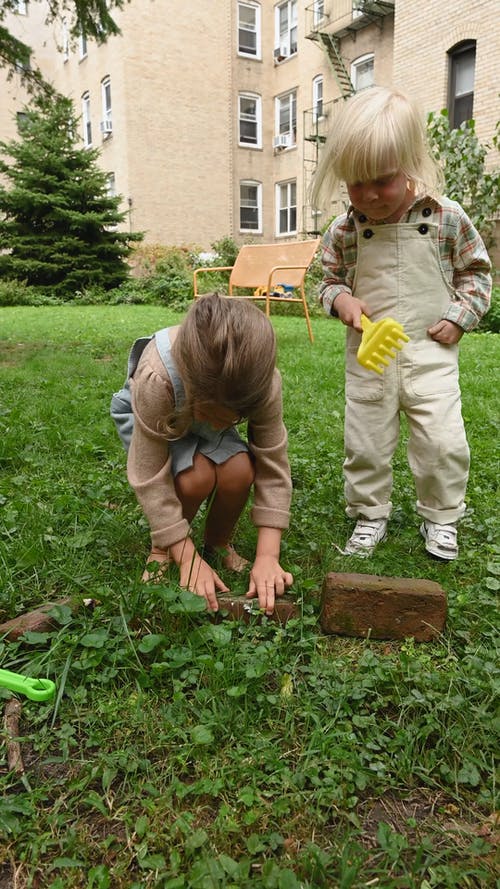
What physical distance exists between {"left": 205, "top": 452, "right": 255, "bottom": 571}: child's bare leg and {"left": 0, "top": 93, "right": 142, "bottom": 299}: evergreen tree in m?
13.1

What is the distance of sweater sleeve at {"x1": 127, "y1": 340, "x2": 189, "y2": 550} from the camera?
1.74 meters

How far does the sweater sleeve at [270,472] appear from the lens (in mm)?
1869

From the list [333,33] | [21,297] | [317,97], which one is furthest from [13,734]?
[317,97]

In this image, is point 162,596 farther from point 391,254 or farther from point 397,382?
point 391,254

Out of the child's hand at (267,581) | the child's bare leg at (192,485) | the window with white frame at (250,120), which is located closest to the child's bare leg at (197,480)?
the child's bare leg at (192,485)

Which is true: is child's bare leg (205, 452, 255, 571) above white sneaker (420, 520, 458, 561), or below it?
above

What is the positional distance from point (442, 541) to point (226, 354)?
→ 3.67 ft

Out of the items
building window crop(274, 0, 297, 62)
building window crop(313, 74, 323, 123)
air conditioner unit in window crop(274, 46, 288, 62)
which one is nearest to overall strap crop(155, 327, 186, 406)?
building window crop(313, 74, 323, 123)

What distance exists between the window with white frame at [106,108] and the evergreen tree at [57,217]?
17.3ft

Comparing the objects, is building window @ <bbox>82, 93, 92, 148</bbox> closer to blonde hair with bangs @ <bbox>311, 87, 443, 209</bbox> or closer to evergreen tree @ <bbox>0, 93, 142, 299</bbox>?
evergreen tree @ <bbox>0, 93, 142, 299</bbox>

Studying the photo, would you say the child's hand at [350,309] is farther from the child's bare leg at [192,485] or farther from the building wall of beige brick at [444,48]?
the building wall of beige brick at [444,48]

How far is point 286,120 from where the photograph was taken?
21047 mm

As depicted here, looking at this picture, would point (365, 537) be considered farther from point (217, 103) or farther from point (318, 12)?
point (217, 103)

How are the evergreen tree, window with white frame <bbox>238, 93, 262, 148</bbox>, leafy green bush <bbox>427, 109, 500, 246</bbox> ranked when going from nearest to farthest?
leafy green bush <bbox>427, 109, 500, 246</bbox> → the evergreen tree → window with white frame <bbox>238, 93, 262, 148</bbox>
